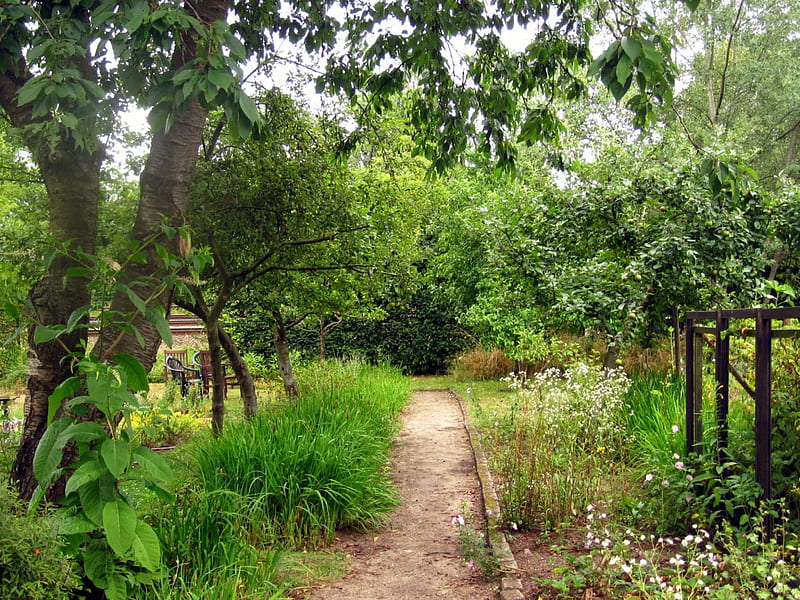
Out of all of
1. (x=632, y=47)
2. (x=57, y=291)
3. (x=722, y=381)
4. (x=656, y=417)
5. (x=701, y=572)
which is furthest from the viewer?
(x=656, y=417)

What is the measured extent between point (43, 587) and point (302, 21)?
5230 mm

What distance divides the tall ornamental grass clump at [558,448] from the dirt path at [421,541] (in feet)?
1.43

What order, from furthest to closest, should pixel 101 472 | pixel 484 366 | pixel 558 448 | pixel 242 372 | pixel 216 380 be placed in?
pixel 484 366 → pixel 242 372 → pixel 216 380 → pixel 558 448 → pixel 101 472

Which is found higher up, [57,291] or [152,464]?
[57,291]

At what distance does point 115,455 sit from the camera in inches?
94.3

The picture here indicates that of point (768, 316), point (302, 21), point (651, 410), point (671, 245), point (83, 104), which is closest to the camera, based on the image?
point (83, 104)

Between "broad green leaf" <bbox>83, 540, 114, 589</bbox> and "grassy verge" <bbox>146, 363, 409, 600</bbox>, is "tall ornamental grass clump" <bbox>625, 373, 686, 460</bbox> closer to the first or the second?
"grassy verge" <bbox>146, 363, 409, 600</bbox>

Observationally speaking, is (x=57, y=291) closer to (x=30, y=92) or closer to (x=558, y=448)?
(x=30, y=92)

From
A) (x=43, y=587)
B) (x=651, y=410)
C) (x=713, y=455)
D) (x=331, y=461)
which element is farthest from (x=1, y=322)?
(x=651, y=410)

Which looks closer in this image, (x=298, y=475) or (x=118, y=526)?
(x=118, y=526)

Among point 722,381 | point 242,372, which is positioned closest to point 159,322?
point 722,381

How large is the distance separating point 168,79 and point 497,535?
365 cm

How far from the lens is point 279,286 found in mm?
7887

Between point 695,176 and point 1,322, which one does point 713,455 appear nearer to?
point 695,176
